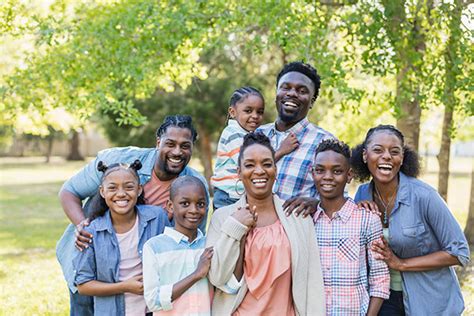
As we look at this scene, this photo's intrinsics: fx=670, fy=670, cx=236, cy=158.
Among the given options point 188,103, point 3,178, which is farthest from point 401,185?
point 3,178

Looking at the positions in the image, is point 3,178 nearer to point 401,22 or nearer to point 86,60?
point 86,60

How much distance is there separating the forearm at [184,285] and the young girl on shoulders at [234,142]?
97cm

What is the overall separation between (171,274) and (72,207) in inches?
43.3

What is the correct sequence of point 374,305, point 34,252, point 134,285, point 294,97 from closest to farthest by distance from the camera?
1. point 374,305
2. point 134,285
3. point 294,97
4. point 34,252

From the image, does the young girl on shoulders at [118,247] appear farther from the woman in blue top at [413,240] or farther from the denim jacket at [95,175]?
the woman in blue top at [413,240]

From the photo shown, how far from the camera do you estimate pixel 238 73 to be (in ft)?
74.1

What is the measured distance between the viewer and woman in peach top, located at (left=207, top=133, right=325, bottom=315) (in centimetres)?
370

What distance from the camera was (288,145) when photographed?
437 centimetres

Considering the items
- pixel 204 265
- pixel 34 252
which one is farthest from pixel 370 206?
pixel 34 252

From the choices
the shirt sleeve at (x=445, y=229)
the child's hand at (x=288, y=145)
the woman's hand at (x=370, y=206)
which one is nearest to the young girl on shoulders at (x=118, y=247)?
the child's hand at (x=288, y=145)

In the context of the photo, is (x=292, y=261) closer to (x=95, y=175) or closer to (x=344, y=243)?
(x=344, y=243)

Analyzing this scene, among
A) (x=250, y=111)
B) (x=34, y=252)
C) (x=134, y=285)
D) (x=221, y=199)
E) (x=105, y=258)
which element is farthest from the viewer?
(x=34, y=252)

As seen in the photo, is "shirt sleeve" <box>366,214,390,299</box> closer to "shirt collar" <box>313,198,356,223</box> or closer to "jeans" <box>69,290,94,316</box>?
"shirt collar" <box>313,198,356,223</box>

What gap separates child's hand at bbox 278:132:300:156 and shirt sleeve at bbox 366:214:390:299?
2.37 ft
